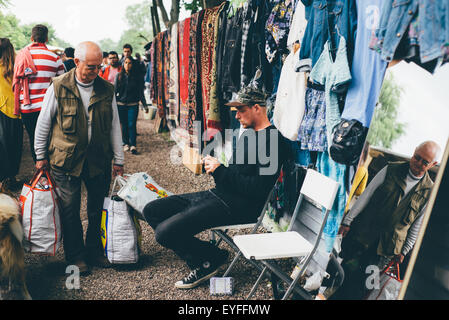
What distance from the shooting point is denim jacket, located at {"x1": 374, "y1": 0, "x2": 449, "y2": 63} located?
196 centimetres

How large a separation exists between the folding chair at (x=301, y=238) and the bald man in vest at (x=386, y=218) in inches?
10.2

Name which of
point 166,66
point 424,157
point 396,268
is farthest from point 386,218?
point 166,66

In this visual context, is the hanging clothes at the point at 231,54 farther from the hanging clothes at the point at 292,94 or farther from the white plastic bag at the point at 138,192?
the white plastic bag at the point at 138,192

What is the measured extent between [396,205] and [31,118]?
4.79 metres

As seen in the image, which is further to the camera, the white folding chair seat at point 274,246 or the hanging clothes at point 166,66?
the hanging clothes at point 166,66

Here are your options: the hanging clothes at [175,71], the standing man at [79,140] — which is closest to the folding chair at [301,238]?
the standing man at [79,140]

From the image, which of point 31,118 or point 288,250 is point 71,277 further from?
point 31,118

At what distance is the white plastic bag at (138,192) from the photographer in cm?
350

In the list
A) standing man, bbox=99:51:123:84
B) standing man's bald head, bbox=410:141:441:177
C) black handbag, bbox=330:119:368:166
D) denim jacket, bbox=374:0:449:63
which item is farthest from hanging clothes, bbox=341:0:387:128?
standing man, bbox=99:51:123:84

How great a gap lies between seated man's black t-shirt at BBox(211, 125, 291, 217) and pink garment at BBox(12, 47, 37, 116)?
3308 millimetres

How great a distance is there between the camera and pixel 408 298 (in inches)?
85.2

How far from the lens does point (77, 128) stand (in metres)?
3.35

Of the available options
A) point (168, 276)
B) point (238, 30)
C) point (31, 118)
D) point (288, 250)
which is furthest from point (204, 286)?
point (31, 118)

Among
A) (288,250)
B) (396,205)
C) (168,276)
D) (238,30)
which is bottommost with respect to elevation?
(168,276)
